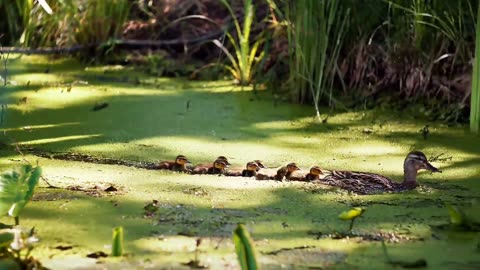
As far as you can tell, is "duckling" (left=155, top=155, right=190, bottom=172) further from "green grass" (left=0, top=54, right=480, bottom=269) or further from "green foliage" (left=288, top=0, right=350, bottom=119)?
"green foliage" (left=288, top=0, right=350, bottom=119)

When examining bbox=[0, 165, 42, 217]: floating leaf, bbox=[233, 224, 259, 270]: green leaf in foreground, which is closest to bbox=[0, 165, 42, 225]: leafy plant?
bbox=[0, 165, 42, 217]: floating leaf

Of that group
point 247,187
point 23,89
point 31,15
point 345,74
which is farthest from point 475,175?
point 31,15

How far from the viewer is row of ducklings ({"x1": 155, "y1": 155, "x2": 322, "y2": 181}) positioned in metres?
3.05

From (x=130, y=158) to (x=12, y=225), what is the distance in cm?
101

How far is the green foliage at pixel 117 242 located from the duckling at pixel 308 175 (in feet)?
3.34

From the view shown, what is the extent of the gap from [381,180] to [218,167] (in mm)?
576

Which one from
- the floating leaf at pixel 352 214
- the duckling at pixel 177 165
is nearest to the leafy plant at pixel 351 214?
the floating leaf at pixel 352 214

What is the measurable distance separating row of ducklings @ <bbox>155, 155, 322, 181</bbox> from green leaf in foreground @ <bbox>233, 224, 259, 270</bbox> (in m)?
1.08

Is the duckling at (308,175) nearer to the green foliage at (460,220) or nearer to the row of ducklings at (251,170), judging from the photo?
the row of ducklings at (251,170)

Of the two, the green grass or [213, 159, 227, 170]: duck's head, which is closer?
the green grass

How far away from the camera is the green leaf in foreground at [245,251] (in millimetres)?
1970

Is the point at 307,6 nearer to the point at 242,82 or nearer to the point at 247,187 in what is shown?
the point at 242,82

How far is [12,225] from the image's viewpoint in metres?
2.41

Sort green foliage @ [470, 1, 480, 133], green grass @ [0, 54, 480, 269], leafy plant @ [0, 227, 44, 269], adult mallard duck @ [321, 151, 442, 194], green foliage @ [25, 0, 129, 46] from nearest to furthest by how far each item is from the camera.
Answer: leafy plant @ [0, 227, 44, 269] → green grass @ [0, 54, 480, 269] → adult mallard duck @ [321, 151, 442, 194] → green foliage @ [470, 1, 480, 133] → green foliage @ [25, 0, 129, 46]
